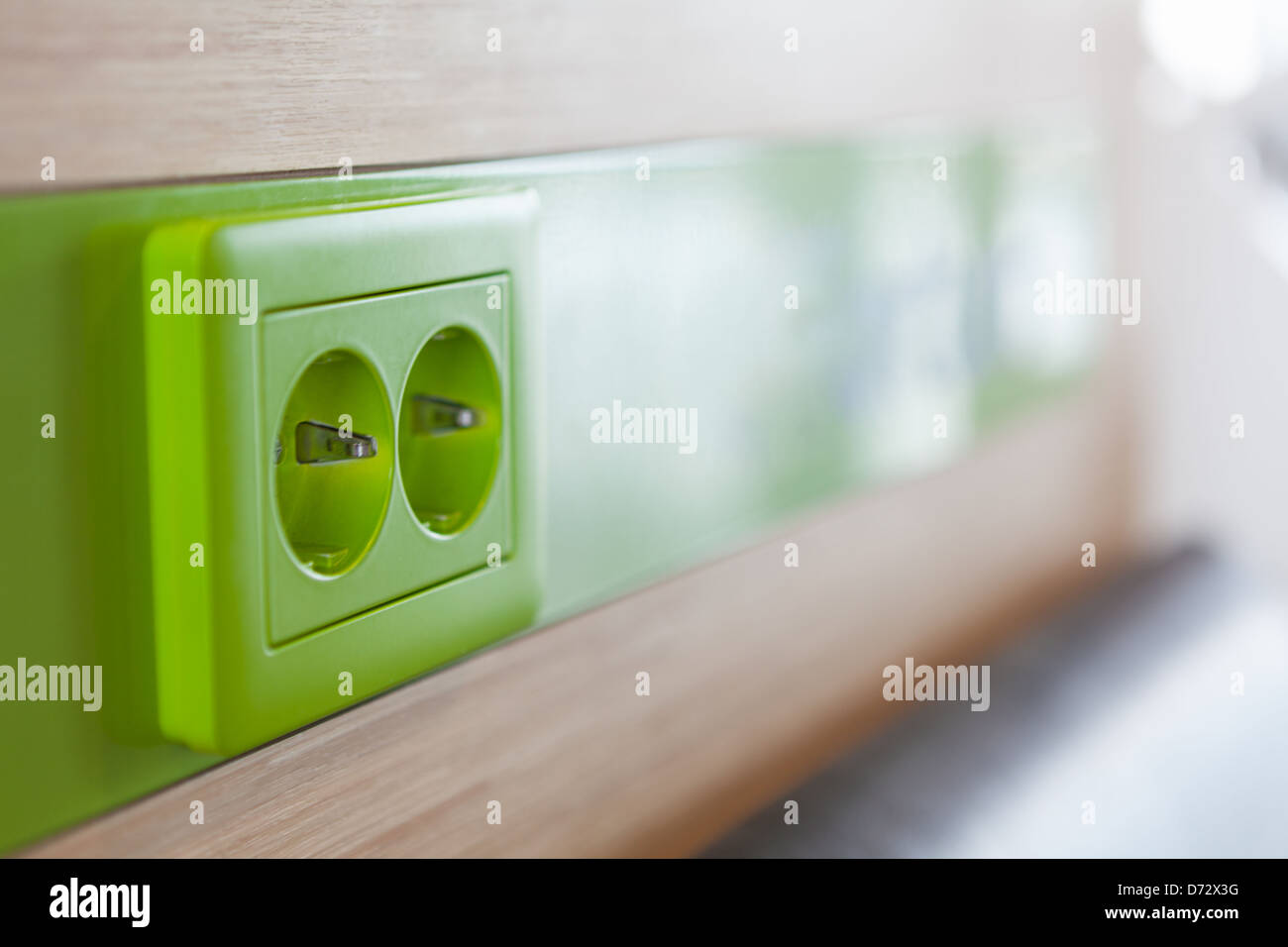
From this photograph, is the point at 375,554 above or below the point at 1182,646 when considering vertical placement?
above

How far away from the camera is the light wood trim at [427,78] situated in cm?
37

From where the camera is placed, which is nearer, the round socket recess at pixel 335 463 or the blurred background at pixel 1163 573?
the round socket recess at pixel 335 463

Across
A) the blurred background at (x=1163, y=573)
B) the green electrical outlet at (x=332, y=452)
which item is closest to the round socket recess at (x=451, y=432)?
the green electrical outlet at (x=332, y=452)

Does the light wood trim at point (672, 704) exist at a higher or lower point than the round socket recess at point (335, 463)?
lower

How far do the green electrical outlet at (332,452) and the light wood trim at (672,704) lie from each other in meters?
0.05

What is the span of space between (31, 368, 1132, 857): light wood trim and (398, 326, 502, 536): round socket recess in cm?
8

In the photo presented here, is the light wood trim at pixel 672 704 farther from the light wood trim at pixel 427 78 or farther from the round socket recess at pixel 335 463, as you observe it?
the light wood trim at pixel 427 78

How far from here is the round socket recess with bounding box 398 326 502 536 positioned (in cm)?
49

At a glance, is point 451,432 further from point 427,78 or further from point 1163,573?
point 1163,573

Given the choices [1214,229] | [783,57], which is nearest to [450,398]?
[783,57]

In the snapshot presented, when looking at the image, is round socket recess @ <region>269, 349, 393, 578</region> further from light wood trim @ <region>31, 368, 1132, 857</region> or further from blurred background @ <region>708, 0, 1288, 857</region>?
blurred background @ <region>708, 0, 1288, 857</region>
